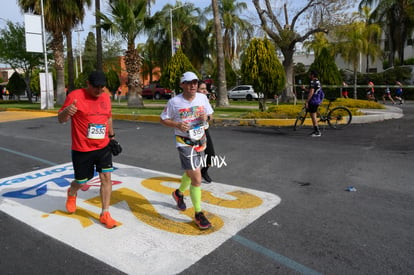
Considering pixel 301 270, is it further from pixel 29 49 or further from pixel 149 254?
pixel 29 49

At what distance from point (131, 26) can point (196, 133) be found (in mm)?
16897

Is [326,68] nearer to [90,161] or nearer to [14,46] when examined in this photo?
[90,161]

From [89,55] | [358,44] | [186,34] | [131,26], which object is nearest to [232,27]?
[186,34]

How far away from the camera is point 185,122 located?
12.5 ft

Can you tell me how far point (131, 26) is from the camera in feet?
62.7

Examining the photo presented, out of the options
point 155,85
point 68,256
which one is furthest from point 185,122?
point 155,85

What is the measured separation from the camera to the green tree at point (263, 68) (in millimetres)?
13469

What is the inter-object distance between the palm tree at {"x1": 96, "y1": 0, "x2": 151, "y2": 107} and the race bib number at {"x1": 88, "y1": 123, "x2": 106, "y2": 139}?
16536 millimetres

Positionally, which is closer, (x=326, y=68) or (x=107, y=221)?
(x=107, y=221)

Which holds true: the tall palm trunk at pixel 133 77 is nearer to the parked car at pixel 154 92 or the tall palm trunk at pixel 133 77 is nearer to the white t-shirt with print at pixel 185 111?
the parked car at pixel 154 92

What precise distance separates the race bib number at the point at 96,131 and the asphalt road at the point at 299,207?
3.74 feet

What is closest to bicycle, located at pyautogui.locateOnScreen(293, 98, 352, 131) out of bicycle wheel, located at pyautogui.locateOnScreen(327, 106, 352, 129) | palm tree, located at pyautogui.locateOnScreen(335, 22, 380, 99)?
bicycle wheel, located at pyautogui.locateOnScreen(327, 106, 352, 129)

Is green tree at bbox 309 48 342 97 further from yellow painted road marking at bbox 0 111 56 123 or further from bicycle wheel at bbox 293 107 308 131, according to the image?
yellow painted road marking at bbox 0 111 56 123

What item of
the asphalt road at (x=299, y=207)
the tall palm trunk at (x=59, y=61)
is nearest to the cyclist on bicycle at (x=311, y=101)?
the asphalt road at (x=299, y=207)
